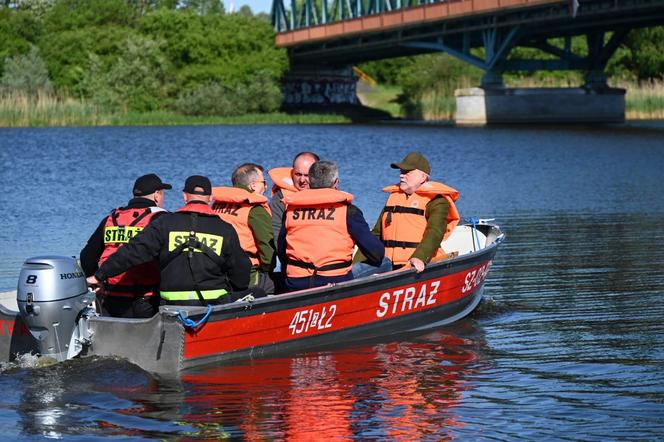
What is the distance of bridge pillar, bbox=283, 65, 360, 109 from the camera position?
313 ft

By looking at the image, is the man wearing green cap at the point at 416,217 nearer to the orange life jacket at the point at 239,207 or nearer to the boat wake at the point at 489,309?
the boat wake at the point at 489,309

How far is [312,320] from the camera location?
11508 millimetres

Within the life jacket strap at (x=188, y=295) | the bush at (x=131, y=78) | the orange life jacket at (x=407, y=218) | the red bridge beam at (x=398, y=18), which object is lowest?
the life jacket strap at (x=188, y=295)

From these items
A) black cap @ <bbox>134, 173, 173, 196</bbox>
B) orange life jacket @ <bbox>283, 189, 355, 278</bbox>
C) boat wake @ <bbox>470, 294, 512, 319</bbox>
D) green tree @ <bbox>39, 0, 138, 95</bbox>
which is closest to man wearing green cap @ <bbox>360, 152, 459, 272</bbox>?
orange life jacket @ <bbox>283, 189, 355, 278</bbox>

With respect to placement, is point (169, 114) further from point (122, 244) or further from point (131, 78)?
point (122, 244)

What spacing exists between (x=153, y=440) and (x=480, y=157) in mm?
32710

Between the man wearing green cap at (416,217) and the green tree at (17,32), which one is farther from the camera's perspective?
the green tree at (17,32)

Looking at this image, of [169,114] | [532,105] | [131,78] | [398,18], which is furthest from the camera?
[131,78]

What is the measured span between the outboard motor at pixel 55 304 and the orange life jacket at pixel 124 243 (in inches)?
23.7

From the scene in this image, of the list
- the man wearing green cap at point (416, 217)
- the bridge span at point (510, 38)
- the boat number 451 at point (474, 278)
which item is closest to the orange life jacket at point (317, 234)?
the man wearing green cap at point (416, 217)

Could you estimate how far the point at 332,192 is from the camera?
10922 millimetres

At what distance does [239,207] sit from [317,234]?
0.93m

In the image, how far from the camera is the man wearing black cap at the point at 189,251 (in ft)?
33.7

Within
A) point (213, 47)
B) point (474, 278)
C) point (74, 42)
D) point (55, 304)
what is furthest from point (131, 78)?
point (55, 304)
